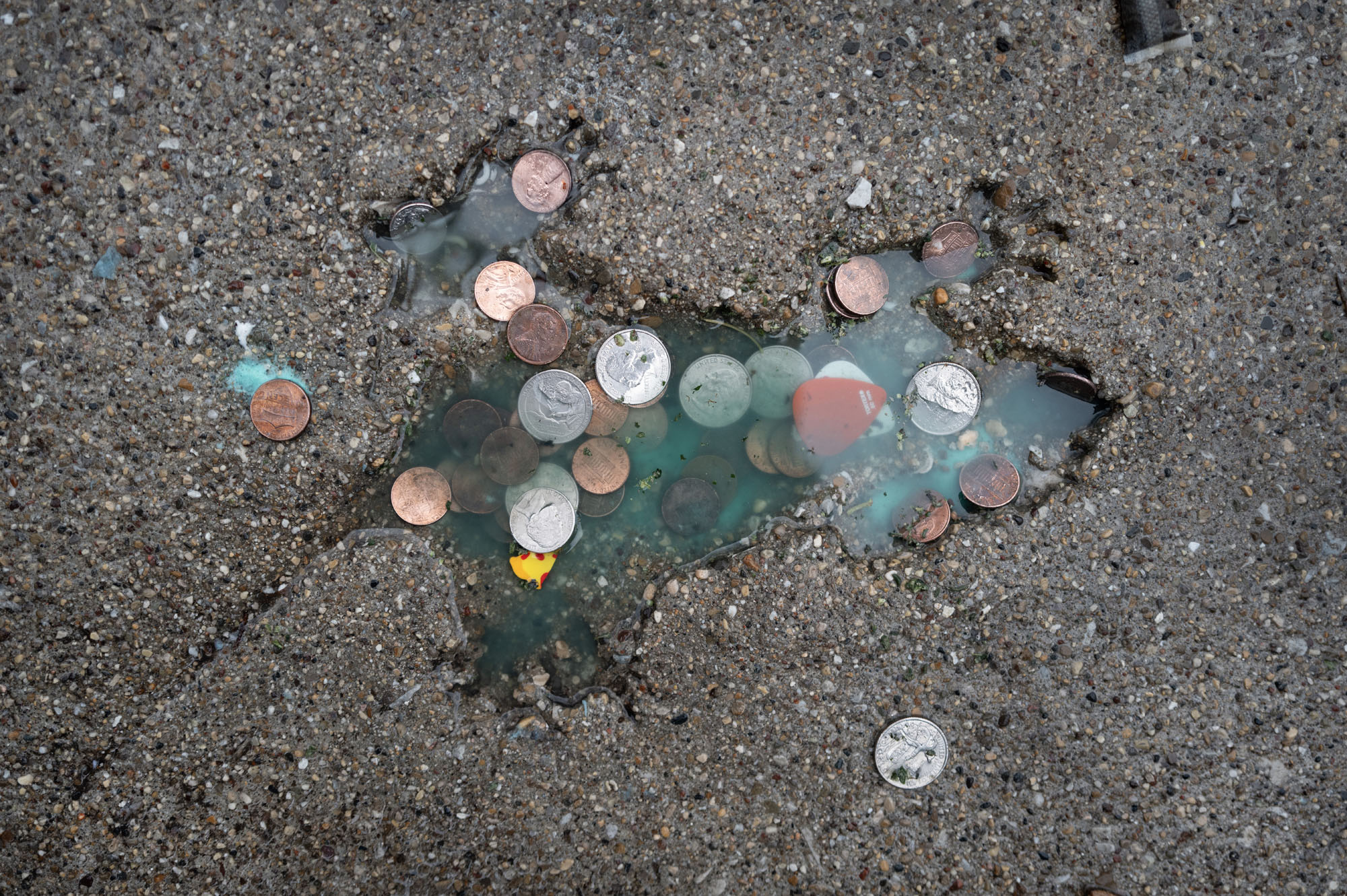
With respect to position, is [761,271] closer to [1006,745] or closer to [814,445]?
[814,445]

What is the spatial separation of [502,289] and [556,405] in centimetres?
A: 63

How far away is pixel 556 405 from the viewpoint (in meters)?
3.27

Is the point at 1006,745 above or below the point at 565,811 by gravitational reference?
above

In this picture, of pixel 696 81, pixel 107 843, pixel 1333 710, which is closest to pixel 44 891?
pixel 107 843

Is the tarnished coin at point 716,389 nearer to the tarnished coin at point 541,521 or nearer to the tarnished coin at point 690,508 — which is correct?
the tarnished coin at point 690,508

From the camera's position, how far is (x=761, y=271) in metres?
3.21

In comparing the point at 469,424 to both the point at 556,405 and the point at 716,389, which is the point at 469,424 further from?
the point at 716,389

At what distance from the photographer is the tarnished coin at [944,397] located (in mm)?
3316

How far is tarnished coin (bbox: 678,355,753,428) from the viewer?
3348 millimetres

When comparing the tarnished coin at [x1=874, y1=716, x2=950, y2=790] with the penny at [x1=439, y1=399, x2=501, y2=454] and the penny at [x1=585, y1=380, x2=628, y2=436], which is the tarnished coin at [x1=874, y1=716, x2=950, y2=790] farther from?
the penny at [x1=439, y1=399, x2=501, y2=454]

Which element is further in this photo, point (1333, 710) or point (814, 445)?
point (814, 445)

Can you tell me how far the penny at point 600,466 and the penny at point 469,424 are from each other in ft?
1.51

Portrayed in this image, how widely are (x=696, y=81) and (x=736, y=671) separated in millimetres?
2853

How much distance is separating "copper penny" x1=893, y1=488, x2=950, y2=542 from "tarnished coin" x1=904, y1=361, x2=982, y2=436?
0.35 meters
